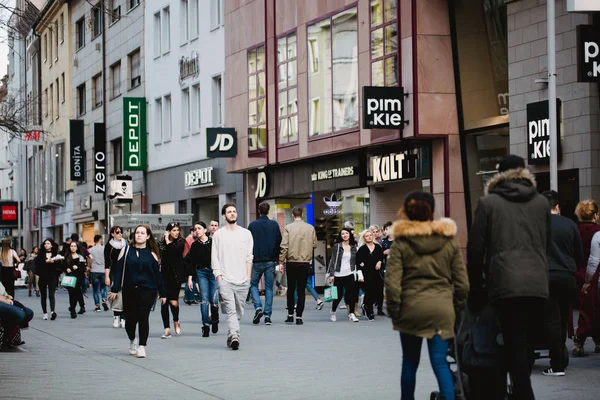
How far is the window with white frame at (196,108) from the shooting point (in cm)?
4003

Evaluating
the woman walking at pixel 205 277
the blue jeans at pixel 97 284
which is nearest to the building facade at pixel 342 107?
the blue jeans at pixel 97 284

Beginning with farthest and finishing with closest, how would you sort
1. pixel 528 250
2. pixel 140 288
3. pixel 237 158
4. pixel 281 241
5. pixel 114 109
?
pixel 114 109, pixel 237 158, pixel 281 241, pixel 140 288, pixel 528 250

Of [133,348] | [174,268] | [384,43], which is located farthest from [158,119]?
[133,348]

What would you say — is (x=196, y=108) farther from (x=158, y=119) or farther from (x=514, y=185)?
(x=514, y=185)

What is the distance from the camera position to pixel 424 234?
8.22 meters

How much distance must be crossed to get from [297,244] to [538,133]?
483 centimetres

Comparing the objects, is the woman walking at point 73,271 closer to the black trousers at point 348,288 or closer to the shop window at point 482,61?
the black trousers at point 348,288

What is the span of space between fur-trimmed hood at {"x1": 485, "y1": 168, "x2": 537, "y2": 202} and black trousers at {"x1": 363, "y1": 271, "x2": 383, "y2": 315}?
12.5 m

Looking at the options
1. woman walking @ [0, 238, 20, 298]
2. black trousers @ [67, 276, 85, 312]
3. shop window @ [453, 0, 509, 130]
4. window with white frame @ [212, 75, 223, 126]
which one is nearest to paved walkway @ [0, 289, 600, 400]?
black trousers @ [67, 276, 85, 312]

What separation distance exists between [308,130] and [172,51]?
13.3m

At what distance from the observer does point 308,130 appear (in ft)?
99.8

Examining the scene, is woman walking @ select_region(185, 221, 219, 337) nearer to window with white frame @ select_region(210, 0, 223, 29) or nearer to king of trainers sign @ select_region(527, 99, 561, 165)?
king of trainers sign @ select_region(527, 99, 561, 165)

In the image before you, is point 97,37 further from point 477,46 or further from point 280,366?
point 280,366

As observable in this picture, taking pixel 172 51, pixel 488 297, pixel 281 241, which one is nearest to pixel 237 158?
pixel 172 51
